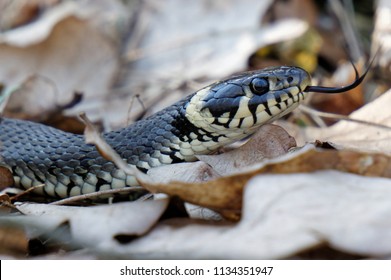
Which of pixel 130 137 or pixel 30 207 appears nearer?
pixel 30 207

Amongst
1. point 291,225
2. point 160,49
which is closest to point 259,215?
point 291,225

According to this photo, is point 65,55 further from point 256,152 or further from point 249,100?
point 256,152

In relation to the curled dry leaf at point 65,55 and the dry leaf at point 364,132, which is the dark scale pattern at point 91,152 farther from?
the curled dry leaf at point 65,55

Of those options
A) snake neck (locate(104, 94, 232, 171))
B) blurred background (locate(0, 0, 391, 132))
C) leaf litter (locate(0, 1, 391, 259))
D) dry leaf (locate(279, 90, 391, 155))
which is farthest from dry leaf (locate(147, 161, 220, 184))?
blurred background (locate(0, 0, 391, 132))

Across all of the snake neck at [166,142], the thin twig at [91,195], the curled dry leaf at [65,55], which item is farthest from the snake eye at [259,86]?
the curled dry leaf at [65,55]

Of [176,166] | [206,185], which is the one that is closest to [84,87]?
[176,166]

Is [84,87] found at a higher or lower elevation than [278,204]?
lower
